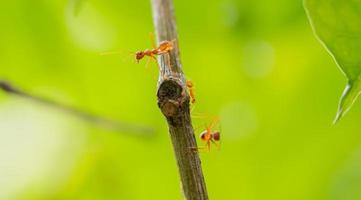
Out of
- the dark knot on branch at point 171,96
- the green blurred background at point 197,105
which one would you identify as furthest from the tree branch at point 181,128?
the green blurred background at point 197,105

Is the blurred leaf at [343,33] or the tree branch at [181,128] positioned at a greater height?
the blurred leaf at [343,33]

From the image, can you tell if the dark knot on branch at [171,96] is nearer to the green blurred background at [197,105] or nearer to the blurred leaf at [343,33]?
the blurred leaf at [343,33]

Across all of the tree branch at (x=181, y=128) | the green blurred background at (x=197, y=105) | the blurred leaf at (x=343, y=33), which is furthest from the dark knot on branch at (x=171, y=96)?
the green blurred background at (x=197, y=105)

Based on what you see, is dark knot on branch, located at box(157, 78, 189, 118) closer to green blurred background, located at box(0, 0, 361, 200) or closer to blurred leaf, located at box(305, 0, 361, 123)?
blurred leaf, located at box(305, 0, 361, 123)

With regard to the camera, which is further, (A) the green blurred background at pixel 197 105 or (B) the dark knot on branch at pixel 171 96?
(A) the green blurred background at pixel 197 105

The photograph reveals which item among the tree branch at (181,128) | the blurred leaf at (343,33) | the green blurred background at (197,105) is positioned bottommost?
the tree branch at (181,128)

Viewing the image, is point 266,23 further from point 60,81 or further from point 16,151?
point 16,151
